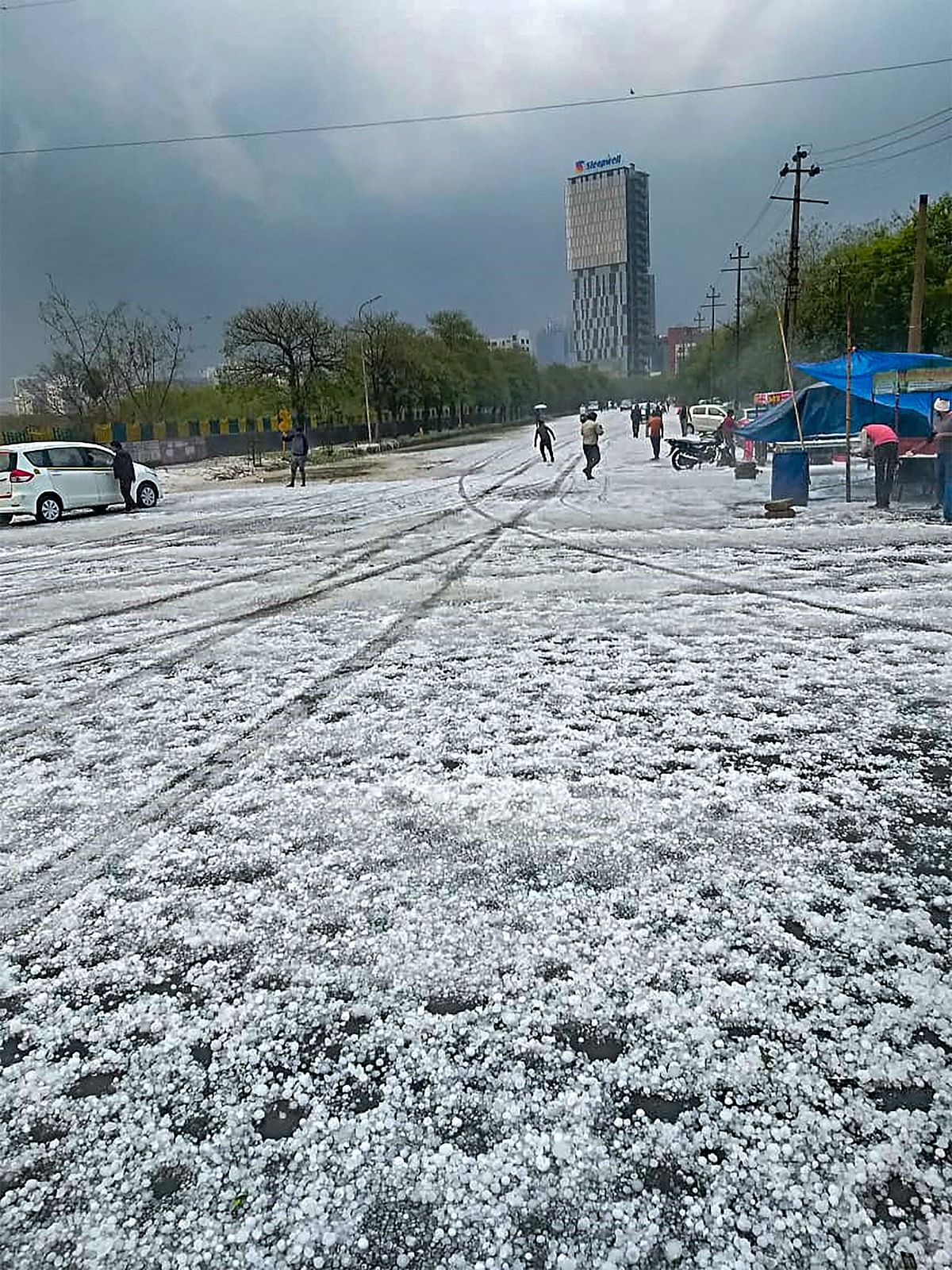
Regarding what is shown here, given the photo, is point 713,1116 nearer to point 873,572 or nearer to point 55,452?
point 873,572

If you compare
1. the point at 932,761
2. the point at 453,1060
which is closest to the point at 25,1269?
the point at 453,1060

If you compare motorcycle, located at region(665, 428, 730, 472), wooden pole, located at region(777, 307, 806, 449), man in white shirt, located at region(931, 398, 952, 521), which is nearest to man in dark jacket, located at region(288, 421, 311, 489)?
motorcycle, located at region(665, 428, 730, 472)

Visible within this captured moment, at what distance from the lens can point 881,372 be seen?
1770cm

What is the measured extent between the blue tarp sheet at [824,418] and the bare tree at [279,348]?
41.5 m

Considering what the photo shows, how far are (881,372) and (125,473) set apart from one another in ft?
53.7

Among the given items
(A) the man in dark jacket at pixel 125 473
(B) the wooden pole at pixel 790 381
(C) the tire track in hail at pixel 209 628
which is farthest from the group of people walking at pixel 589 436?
(C) the tire track in hail at pixel 209 628

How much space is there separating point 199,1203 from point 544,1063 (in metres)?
0.95

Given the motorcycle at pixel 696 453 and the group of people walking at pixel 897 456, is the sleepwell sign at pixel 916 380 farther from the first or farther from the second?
the motorcycle at pixel 696 453

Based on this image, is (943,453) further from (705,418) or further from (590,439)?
(705,418)

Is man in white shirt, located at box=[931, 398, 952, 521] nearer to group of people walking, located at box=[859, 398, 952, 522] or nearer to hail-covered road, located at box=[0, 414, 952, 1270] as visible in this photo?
group of people walking, located at box=[859, 398, 952, 522]

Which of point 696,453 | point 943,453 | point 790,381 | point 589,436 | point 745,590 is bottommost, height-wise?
point 745,590

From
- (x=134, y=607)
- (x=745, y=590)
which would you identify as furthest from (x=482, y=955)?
(x=134, y=607)

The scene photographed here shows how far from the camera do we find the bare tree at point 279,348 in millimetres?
57062

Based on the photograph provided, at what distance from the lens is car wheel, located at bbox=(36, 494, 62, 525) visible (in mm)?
19531
